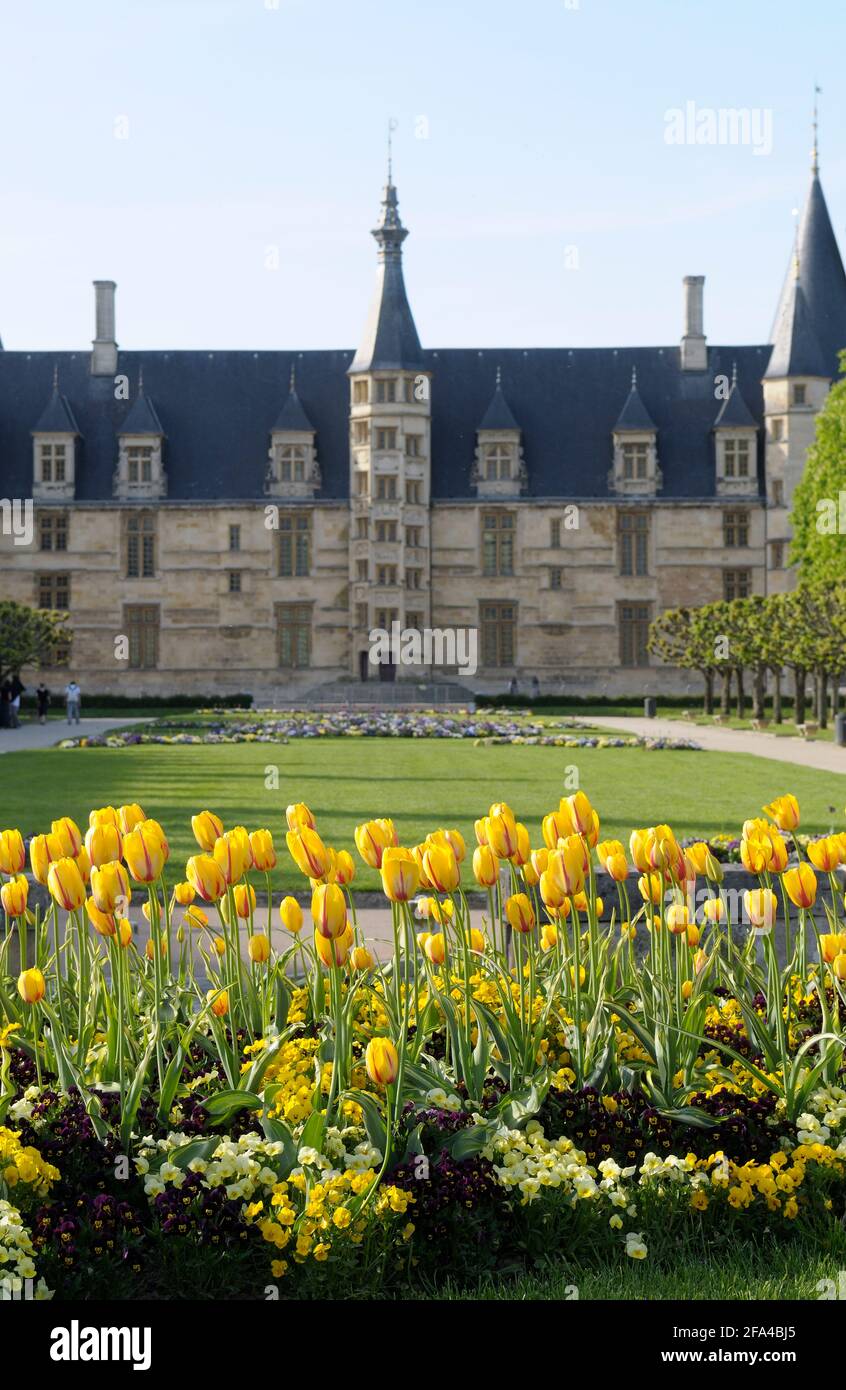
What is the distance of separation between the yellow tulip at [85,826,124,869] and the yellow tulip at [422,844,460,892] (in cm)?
92

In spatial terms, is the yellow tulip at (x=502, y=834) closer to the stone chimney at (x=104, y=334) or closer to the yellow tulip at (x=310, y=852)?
the yellow tulip at (x=310, y=852)

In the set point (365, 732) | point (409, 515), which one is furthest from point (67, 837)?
point (409, 515)

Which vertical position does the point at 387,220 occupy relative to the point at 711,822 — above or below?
above

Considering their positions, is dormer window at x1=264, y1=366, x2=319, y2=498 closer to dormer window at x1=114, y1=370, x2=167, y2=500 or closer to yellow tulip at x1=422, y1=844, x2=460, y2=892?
dormer window at x1=114, y1=370, x2=167, y2=500

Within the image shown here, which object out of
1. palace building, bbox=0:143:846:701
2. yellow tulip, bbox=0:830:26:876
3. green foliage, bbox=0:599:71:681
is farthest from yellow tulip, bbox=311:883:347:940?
palace building, bbox=0:143:846:701

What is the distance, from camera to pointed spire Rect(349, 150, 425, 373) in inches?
2195

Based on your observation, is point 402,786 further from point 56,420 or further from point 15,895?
point 56,420

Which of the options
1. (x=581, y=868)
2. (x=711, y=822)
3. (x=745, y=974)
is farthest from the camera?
(x=711, y=822)

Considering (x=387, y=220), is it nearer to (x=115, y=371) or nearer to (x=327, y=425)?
(x=327, y=425)

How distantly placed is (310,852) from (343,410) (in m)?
55.3

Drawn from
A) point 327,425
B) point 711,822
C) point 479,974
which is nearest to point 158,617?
point 327,425

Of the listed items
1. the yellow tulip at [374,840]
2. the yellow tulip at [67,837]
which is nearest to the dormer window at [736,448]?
the yellow tulip at [374,840]

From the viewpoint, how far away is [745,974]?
5.48 meters
